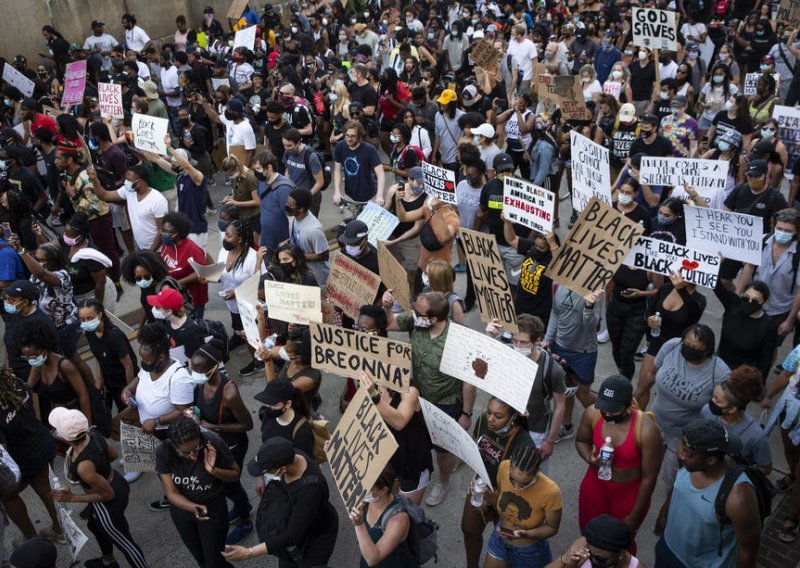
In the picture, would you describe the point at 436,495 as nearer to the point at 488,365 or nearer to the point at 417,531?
the point at 488,365

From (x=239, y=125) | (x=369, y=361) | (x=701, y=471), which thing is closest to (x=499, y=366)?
(x=369, y=361)

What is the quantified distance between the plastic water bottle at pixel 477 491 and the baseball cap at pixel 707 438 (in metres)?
1.26

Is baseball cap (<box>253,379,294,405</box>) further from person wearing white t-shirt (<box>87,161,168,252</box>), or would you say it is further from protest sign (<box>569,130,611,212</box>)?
protest sign (<box>569,130,611,212</box>)

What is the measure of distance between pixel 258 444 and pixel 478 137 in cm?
469

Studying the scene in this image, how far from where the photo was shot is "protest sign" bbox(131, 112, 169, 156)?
9.75 meters

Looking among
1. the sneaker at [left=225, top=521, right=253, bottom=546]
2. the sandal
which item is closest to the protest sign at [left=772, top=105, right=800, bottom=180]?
the sandal

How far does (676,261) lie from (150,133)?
6.84 meters

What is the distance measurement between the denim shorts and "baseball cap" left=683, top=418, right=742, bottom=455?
1.11 metres

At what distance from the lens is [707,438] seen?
166 inches

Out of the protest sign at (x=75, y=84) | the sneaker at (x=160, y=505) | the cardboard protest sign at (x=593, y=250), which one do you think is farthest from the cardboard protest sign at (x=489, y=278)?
the protest sign at (x=75, y=84)

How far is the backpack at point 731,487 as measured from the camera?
4.24m

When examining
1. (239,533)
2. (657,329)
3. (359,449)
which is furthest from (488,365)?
(239,533)

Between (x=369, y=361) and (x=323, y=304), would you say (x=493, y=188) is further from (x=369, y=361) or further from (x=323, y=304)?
(x=369, y=361)

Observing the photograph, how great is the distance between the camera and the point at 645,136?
9.48 metres
